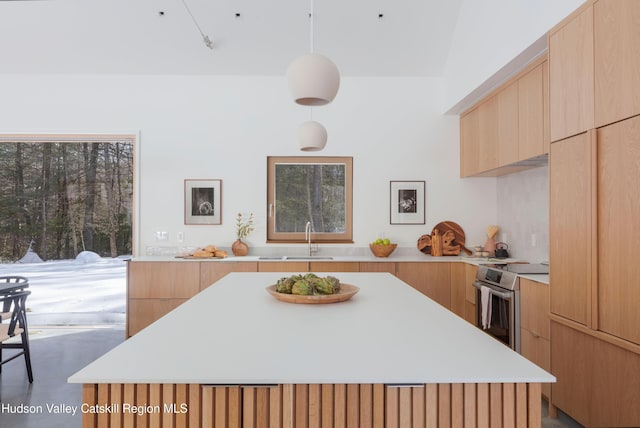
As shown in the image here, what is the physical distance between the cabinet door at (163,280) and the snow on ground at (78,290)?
2.90 ft

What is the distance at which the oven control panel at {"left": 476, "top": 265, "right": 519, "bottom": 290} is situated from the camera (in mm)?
2944

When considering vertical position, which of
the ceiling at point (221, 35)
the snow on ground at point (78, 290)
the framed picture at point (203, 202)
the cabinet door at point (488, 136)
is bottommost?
the snow on ground at point (78, 290)

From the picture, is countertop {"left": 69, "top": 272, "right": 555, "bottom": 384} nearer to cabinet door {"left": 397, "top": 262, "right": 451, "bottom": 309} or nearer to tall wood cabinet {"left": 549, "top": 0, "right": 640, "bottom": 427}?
tall wood cabinet {"left": 549, "top": 0, "right": 640, "bottom": 427}

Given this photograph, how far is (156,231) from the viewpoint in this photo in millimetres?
4527

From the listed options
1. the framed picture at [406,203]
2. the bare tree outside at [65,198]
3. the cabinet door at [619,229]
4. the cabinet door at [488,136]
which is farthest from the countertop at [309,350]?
the bare tree outside at [65,198]

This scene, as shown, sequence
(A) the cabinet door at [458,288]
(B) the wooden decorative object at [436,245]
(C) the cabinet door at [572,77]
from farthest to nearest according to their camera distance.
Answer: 1. (B) the wooden decorative object at [436,245]
2. (A) the cabinet door at [458,288]
3. (C) the cabinet door at [572,77]

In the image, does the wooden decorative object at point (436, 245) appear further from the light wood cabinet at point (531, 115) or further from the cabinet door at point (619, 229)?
the cabinet door at point (619, 229)

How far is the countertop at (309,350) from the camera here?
3.32 ft

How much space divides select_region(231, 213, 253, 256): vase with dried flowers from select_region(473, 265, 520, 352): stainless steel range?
→ 7.69ft

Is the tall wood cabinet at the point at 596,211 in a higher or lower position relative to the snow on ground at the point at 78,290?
higher

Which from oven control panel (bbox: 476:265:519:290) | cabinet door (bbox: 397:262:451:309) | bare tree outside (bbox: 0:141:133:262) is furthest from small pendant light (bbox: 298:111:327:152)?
bare tree outside (bbox: 0:141:133:262)

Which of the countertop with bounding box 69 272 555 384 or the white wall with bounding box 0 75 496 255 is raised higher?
the white wall with bounding box 0 75 496 255

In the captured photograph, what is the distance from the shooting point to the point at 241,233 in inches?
178

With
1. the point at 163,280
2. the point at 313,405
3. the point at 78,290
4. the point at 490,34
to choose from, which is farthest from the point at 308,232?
the point at 313,405
